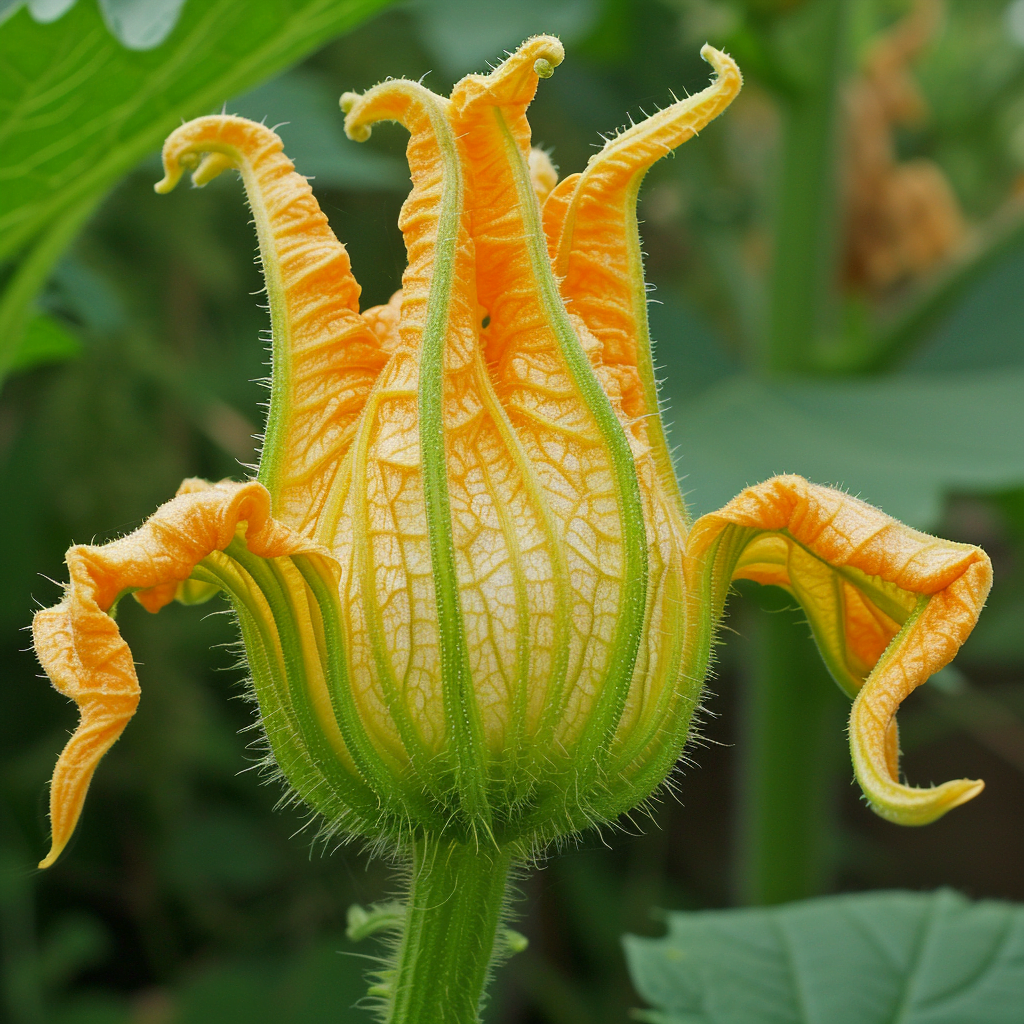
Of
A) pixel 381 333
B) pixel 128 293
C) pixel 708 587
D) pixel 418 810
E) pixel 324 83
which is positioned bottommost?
pixel 418 810

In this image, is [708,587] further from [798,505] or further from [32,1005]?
[32,1005]

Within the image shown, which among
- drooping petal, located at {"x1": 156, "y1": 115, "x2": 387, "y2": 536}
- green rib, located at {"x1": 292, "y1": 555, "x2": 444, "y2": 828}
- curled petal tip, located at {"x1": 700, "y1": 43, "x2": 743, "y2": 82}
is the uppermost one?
curled petal tip, located at {"x1": 700, "y1": 43, "x2": 743, "y2": 82}

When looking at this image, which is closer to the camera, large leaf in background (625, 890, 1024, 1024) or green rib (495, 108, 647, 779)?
green rib (495, 108, 647, 779)

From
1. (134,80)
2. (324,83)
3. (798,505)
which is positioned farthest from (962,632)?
(324,83)

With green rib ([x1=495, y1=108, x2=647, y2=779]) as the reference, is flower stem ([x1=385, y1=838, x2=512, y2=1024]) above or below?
below

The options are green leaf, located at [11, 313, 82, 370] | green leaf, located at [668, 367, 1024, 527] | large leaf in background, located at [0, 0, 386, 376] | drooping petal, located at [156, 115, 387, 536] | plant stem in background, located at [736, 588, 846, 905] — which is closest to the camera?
drooping petal, located at [156, 115, 387, 536]

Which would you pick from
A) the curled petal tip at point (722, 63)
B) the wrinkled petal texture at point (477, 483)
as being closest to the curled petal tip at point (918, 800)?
the wrinkled petal texture at point (477, 483)

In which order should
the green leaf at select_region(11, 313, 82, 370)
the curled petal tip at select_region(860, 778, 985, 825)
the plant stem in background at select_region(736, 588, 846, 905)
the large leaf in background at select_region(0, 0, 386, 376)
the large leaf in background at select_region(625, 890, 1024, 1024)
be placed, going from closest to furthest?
Result: the curled petal tip at select_region(860, 778, 985, 825)
the large leaf in background at select_region(0, 0, 386, 376)
the large leaf in background at select_region(625, 890, 1024, 1024)
the green leaf at select_region(11, 313, 82, 370)
the plant stem in background at select_region(736, 588, 846, 905)

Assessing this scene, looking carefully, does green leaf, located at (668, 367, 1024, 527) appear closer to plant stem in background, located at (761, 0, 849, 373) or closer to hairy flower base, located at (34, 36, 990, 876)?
plant stem in background, located at (761, 0, 849, 373)

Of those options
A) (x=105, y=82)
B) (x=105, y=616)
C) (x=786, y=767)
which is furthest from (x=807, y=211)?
(x=105, y=616)

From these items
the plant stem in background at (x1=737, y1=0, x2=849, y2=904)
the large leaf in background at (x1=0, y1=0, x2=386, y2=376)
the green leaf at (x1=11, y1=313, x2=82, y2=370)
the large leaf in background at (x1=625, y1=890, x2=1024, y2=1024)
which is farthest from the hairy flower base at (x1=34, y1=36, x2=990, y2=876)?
the plant stem in background at (x1=737, y1=0, x2=849, y2=904)
